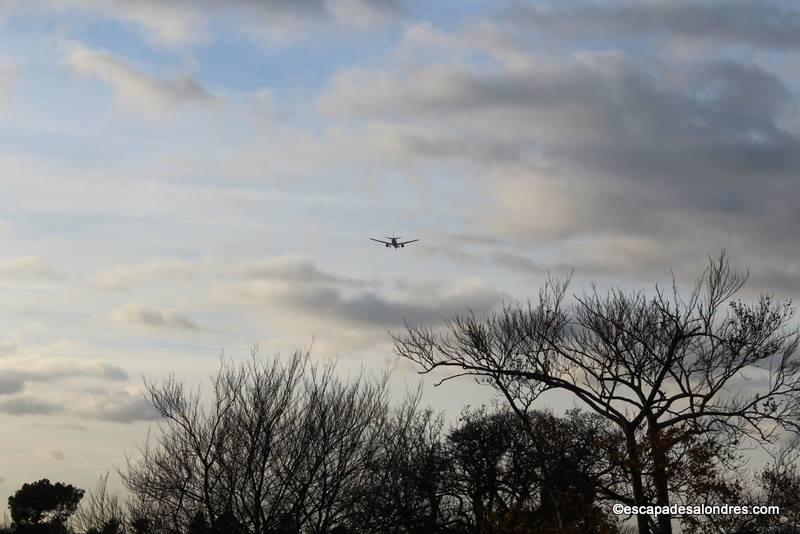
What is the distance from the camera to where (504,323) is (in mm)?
33250

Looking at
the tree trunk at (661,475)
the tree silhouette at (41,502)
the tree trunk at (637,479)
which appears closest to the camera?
the tree trunk at (661,475)

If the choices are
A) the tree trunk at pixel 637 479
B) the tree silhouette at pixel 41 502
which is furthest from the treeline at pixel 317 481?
the tree silhouette at pixel 41 502

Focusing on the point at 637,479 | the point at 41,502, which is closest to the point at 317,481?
the point at 637,479

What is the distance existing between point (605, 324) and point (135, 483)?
16.3m

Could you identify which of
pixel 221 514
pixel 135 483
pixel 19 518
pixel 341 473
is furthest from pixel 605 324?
pixel 19 518

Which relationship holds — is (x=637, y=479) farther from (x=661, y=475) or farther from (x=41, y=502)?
(x=41, y=502)

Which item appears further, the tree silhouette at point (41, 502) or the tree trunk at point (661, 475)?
the tree silhouette at point (41, 502)

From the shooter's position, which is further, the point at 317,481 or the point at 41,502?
the point at 41,502

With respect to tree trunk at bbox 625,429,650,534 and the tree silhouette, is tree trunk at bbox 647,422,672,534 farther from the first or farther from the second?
the tree silhouette

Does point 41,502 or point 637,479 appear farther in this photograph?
point 41,502

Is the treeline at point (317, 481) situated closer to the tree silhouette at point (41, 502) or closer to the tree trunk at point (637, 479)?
the tree trunk at point (637, 479)

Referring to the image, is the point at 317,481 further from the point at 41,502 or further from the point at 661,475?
the point at 41,502

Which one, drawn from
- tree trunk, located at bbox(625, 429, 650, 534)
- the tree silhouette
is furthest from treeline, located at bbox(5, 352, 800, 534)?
the tree silhouette

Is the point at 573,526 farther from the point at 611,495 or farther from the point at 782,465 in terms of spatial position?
the point at 782,465
